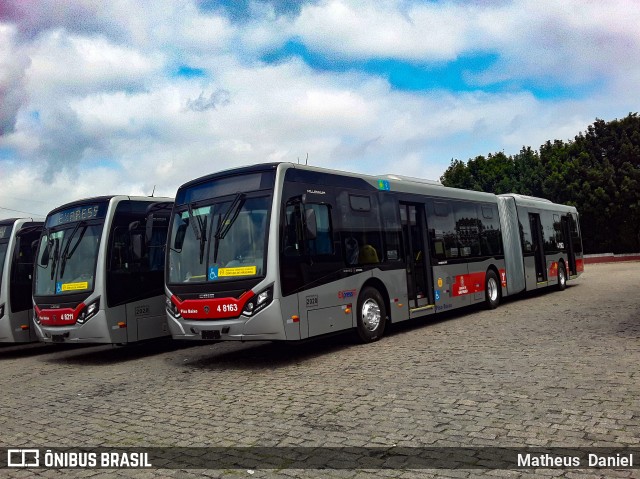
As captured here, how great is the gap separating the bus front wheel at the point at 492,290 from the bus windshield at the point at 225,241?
886 cm

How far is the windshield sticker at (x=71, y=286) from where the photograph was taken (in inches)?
466

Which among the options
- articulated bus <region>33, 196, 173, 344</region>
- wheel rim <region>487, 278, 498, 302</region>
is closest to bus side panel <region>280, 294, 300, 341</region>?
articulated bus <region>33, 196, 173, 344</region>

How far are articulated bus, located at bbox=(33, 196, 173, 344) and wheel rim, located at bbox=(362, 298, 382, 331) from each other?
4.17m

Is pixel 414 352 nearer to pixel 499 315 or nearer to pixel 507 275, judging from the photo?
pixel 499 315

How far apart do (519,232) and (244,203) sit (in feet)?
38.8

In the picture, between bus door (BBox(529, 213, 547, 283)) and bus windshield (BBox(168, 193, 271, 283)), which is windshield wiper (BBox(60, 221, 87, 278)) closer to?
bus windshield (BBox(168, 193, 271, 283))

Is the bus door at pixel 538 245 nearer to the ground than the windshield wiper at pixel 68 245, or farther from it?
nearer to the ground

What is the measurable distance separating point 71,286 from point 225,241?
13.0 ft

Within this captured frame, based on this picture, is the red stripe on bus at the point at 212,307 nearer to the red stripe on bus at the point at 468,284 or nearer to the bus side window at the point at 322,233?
the bus side window at the point at 322,233

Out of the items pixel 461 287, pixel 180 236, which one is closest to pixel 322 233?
pixel 180 236

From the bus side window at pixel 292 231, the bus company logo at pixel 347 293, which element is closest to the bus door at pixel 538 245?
the bus company logo at pixel 347 293

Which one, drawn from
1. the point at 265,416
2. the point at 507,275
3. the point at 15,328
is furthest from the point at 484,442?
the point at 507,275

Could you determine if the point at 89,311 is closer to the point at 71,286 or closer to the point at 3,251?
the point at 71,286

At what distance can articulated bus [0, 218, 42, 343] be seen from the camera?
13.8 meters
